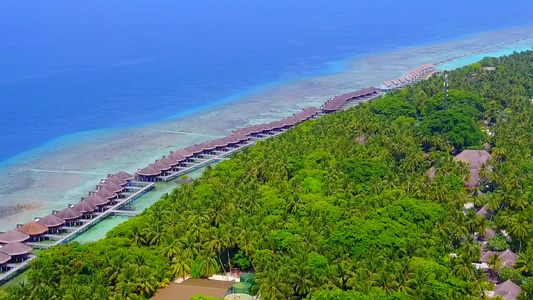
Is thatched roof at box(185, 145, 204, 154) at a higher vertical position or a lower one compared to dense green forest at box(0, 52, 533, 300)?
higher

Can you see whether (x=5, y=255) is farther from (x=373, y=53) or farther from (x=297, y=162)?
(x=373, y=53)

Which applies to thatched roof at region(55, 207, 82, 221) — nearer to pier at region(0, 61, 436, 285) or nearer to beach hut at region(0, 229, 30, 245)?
pier at region(0, 61, 436, 285)

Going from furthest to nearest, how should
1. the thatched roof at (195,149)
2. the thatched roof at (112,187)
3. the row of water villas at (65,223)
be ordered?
1. the thatched roof at (195,149)
2. the thatched roof at (112,187)
3. the row of water villas at (65,223)

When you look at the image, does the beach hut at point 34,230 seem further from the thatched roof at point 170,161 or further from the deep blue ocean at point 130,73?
the deep blue ocean at point 130,73

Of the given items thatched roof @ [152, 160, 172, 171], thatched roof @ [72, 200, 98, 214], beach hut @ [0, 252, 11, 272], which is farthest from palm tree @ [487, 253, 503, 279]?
thatched roof @ [152, 160, 172, 171]

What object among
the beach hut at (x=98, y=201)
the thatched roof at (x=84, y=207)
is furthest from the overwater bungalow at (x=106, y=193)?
the thatched roof at (x=84, y=207)

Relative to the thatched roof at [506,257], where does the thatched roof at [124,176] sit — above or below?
above
